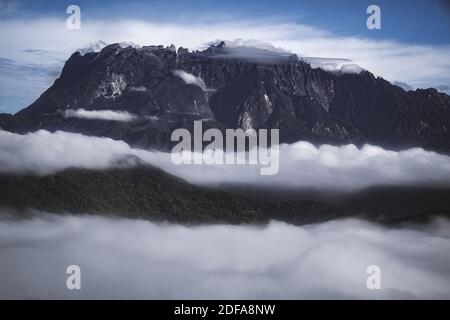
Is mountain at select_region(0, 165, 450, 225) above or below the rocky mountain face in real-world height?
below

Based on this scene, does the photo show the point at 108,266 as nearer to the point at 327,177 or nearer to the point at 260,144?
the point at 327,177

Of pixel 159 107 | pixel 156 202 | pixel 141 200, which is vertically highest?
pixel 159 107

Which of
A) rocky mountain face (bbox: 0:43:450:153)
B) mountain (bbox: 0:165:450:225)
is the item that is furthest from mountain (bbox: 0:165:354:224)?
rocky mountain face (bbox: 0:43:450:153)

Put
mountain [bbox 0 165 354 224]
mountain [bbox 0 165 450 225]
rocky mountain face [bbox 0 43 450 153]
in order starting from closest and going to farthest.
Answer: mountain [bbox 0 165 354 224] < mountain [bbox 0 165 450 225] < rocky mountain face [bbox 0 43 450 153]

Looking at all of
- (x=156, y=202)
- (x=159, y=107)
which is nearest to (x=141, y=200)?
(x=156, y=202)

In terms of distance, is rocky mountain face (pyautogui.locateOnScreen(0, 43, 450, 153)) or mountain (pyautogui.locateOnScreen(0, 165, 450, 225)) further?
rocky mountain face (pyautogui.locateOnScreen(0, 43, 450, 153))

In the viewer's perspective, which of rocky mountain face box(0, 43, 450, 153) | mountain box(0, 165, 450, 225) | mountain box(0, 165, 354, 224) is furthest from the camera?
rocky mountain face box(0, 43, 450, 153)

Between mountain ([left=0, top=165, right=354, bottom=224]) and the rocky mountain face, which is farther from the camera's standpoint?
the rocky mountain face

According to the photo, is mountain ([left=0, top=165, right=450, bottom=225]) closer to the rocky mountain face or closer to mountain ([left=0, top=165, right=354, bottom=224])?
mountain ([left=0, top=165, right=354, bottom=224])

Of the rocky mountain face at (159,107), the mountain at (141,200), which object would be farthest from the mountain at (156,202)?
the rocky mountain face at (159,107)

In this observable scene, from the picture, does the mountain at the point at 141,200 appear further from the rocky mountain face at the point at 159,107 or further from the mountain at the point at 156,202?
the rocky mountain face at the point at 159,107

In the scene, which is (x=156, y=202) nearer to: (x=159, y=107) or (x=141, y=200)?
(x=141, y=200)

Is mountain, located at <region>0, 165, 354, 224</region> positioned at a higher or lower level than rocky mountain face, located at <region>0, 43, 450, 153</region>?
lower
